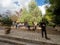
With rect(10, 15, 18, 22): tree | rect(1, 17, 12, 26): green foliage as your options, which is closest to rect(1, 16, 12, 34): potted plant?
rect(1, 17, 12, 26): green foliage

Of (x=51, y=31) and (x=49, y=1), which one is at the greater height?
(x=49, y=1)

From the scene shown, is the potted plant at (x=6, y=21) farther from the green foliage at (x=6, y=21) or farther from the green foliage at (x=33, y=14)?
the green foliage at (x=33, y=14)

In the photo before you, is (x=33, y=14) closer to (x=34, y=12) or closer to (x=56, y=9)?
(x=34, y=12)

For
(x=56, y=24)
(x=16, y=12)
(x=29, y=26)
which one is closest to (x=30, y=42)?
(x=56, y=24)

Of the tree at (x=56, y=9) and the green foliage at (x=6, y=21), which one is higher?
the tree at (x=56, y=9)

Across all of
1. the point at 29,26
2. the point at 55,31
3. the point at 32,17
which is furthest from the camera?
the point at 32,17

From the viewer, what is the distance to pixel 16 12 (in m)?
40.9

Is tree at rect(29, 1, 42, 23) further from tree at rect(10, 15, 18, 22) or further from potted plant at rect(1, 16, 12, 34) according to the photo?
tree at rect(10, 15, 18, 22)

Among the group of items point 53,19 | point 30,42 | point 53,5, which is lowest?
point 30,42

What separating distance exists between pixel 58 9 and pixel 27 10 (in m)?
13.6

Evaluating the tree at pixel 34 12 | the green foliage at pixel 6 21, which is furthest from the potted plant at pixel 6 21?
the tree at pixel 34 12

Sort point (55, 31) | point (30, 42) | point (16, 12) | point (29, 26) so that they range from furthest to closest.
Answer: point (16, 12) → point (29, 26) → point (55, 31) → point (30, 42)

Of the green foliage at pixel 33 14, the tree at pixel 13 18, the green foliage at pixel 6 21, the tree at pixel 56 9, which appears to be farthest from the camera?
the tree at pixel 13 18

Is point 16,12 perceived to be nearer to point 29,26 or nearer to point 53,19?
point 29,26
